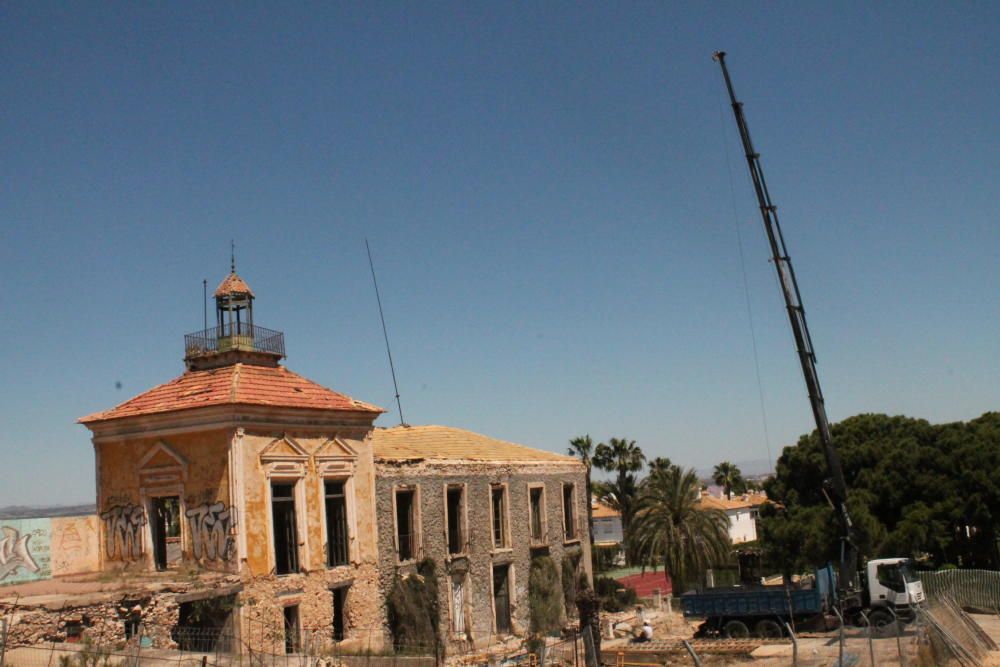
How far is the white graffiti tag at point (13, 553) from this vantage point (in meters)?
25.6

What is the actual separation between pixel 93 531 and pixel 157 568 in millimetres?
2312

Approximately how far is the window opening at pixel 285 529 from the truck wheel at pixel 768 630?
14498 millimetres

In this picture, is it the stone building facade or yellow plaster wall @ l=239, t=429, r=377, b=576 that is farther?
the stone building facade

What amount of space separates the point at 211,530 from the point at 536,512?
50.6 feet

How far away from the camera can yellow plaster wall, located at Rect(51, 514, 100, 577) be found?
27516 mm

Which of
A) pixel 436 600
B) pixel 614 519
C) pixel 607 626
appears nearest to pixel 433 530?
pixel 436 600

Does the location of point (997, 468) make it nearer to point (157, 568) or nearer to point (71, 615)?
point (157, 568)

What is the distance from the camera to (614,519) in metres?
89.0

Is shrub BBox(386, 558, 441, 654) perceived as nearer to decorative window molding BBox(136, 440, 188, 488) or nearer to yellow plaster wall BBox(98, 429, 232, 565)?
yellow plaster wall BBox(98, 429, 232, 565)

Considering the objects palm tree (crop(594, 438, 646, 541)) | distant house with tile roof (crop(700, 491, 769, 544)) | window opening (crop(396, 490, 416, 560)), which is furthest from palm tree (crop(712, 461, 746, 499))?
window opening (crop(396, 490, 416, 560))

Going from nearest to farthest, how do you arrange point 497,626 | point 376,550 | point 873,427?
point 376,550 < point 497,626 < point 873,427

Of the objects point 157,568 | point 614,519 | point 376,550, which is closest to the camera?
point 157,568

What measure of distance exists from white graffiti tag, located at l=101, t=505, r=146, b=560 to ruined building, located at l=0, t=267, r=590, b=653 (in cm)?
5

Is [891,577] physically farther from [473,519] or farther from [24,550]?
[24,550]
